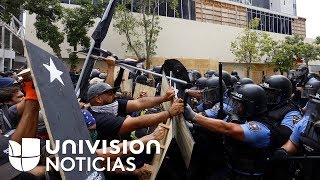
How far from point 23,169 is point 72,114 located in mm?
641

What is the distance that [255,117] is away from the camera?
353 centimetres

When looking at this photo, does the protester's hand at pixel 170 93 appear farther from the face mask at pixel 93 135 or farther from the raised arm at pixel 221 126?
the face mask at pixel 93 135

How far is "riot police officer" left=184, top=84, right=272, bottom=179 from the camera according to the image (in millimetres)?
3266

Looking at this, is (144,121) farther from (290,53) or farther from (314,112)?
(290,53)

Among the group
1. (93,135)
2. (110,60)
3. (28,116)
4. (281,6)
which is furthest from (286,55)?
(28,116)

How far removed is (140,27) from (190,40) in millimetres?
5997

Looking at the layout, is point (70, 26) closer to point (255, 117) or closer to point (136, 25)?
point (136, 25)

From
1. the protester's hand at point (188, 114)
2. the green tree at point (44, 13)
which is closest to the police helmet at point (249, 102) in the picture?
the protester's hand at point (188, 114)

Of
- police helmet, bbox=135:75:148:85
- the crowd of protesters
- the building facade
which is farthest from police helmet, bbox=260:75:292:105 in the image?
the building facade

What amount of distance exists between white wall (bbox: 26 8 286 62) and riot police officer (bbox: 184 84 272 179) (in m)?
23.3

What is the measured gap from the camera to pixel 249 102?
11.4 feet

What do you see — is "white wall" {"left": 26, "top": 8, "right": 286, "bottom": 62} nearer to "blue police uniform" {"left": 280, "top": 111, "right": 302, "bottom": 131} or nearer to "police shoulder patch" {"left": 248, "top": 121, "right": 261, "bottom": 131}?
"blue police uniform" {"left": 280, "top": 111, "right": 302, "bottom": 131}

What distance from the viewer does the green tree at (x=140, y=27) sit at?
24.9m

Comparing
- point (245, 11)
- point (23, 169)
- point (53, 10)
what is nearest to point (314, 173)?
point (23, 169)
